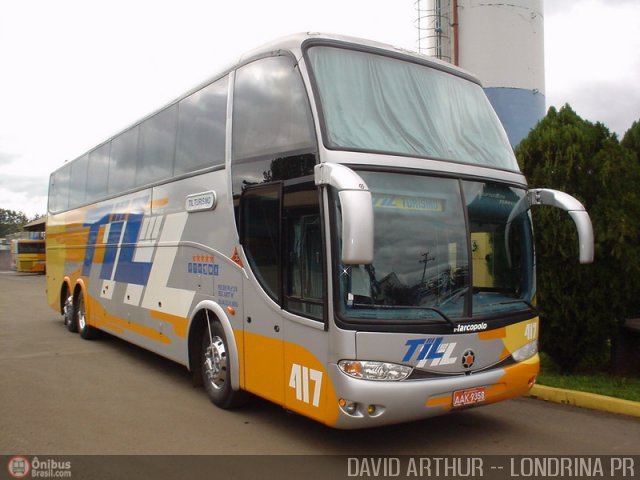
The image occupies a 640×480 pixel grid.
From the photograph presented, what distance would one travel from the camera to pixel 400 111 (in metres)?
5.64

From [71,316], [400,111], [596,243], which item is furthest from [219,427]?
[71,316]

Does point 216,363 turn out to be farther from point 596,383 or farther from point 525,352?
point 596,383

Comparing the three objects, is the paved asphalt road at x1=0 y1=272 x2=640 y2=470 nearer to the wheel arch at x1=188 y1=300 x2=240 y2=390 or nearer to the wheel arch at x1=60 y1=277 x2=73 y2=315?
the wheel arch at x1=188 y1=300 x2=240 y2=390

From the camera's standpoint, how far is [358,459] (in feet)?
17.2

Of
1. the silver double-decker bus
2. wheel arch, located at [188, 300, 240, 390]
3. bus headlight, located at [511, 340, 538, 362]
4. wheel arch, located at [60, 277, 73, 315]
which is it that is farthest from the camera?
wheel arch, located at [60, 277, 73, 315]

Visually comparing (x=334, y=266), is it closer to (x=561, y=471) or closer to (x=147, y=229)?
(x=561, y=471)

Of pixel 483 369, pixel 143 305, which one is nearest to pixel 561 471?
pixel 483 369

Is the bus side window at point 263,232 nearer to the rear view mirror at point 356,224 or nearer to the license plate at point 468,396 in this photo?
the rear view mirror at point 356,224

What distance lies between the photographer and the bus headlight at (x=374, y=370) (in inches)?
188

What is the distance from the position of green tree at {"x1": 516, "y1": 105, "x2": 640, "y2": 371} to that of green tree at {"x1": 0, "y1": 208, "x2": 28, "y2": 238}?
389 feet

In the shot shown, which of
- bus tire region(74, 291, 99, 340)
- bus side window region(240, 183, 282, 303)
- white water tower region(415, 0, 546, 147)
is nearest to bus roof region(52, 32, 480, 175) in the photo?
bus side window region(240, 183, 282, 303)

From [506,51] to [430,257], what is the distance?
55.4ft

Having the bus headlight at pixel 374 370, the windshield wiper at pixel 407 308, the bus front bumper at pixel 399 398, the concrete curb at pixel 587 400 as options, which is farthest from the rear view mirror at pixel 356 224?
the concrete curb at pixel 587 400

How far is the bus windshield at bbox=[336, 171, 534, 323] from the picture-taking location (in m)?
4.91
